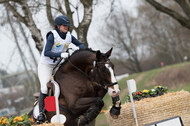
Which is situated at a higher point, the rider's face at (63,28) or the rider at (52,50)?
the rider's face at (63,28)

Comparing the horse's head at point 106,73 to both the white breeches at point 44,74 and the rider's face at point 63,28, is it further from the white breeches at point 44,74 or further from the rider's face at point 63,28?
the white breeches at point 44,74

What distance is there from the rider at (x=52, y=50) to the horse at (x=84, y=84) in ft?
0.58

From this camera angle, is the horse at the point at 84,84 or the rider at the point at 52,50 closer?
the horse at the point at 84,84

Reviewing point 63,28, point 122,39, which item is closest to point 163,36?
point 122,39

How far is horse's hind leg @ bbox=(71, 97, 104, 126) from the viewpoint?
171 inches

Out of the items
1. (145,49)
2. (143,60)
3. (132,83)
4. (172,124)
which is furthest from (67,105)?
(143,60)

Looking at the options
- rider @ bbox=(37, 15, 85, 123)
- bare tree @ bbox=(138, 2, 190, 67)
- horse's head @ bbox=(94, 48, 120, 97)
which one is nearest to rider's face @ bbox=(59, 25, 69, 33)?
rider @ bbox=(37, 15, 85, 123)

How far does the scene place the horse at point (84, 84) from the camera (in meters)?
4.29

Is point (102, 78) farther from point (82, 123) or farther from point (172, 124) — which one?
point (172, 124)

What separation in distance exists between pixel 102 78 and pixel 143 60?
4418 cm

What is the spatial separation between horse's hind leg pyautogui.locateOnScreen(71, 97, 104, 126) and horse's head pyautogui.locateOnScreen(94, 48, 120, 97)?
348mm

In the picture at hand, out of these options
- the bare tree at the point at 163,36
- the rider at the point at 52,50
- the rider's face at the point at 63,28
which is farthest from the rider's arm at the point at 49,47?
the bare tree at the point at 163,36

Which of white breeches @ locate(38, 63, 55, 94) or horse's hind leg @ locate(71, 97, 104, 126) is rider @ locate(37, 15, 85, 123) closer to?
white breeches @ locate(38, 63, 55, 94)

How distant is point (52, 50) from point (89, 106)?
1.31 m
